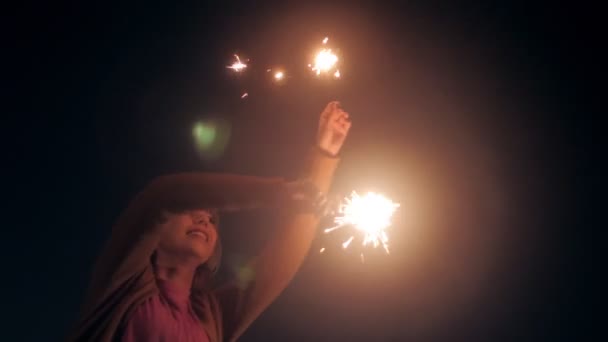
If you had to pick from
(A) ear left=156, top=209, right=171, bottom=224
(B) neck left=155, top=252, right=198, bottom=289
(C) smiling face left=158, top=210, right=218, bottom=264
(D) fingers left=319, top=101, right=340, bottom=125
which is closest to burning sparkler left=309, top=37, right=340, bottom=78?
(D) fingers left=319, top=101, right=340, bottom=125

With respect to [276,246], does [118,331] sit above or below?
below

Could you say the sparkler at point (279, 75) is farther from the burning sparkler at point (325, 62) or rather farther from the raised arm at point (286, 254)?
the raised arm at point (286, 254)

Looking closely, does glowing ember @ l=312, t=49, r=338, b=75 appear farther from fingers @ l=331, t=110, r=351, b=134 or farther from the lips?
the lips

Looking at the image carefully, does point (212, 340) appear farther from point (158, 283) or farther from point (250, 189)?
point (250, 189)

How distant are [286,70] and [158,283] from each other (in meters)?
1.84

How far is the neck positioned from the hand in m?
1.03

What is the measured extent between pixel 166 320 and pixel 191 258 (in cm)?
42

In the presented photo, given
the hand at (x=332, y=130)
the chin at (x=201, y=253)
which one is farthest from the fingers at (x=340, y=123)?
the chin at (x=201, y=253)

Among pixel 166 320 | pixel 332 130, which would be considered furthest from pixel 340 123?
pixel 166 320

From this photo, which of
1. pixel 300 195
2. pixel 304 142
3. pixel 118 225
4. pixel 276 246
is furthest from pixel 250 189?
pixel 304 142

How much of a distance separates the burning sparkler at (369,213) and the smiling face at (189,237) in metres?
0.75

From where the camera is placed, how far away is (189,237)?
360cm

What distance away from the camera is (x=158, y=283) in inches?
138

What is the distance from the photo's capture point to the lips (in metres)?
3.61
